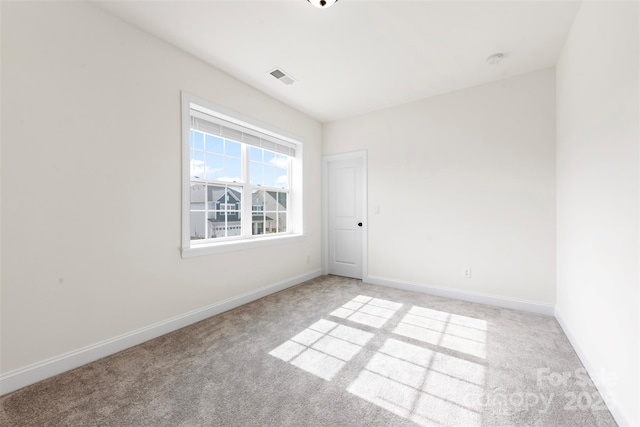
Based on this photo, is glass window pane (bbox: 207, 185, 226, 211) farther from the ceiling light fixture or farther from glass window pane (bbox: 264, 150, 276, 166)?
the ceiling light fixture

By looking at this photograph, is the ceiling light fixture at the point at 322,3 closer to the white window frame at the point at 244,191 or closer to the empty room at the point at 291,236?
the empty room at the point at 291,236

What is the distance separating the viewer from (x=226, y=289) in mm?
3047

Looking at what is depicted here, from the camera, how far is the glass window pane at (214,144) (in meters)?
3.05

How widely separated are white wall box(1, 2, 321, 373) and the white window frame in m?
0.08

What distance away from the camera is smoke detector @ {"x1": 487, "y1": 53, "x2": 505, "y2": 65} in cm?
268

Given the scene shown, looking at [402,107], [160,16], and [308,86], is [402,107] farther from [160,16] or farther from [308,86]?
[160,16]

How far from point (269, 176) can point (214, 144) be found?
38.5 inches

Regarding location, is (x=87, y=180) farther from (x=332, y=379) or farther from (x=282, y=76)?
(x=332, y=379)

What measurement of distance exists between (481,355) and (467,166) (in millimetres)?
2270

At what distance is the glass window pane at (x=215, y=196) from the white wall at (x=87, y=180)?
0.48 metres

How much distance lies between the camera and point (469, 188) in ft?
11.1

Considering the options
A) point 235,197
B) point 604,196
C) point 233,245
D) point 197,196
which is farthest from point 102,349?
point 604,196

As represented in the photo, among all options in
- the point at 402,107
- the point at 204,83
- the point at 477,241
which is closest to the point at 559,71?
the point at 402,107

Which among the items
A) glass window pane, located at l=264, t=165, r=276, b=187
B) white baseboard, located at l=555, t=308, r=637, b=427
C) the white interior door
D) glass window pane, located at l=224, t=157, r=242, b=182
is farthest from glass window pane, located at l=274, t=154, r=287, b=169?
white baseboard, located at l=555, t=308, r=637, b=427
